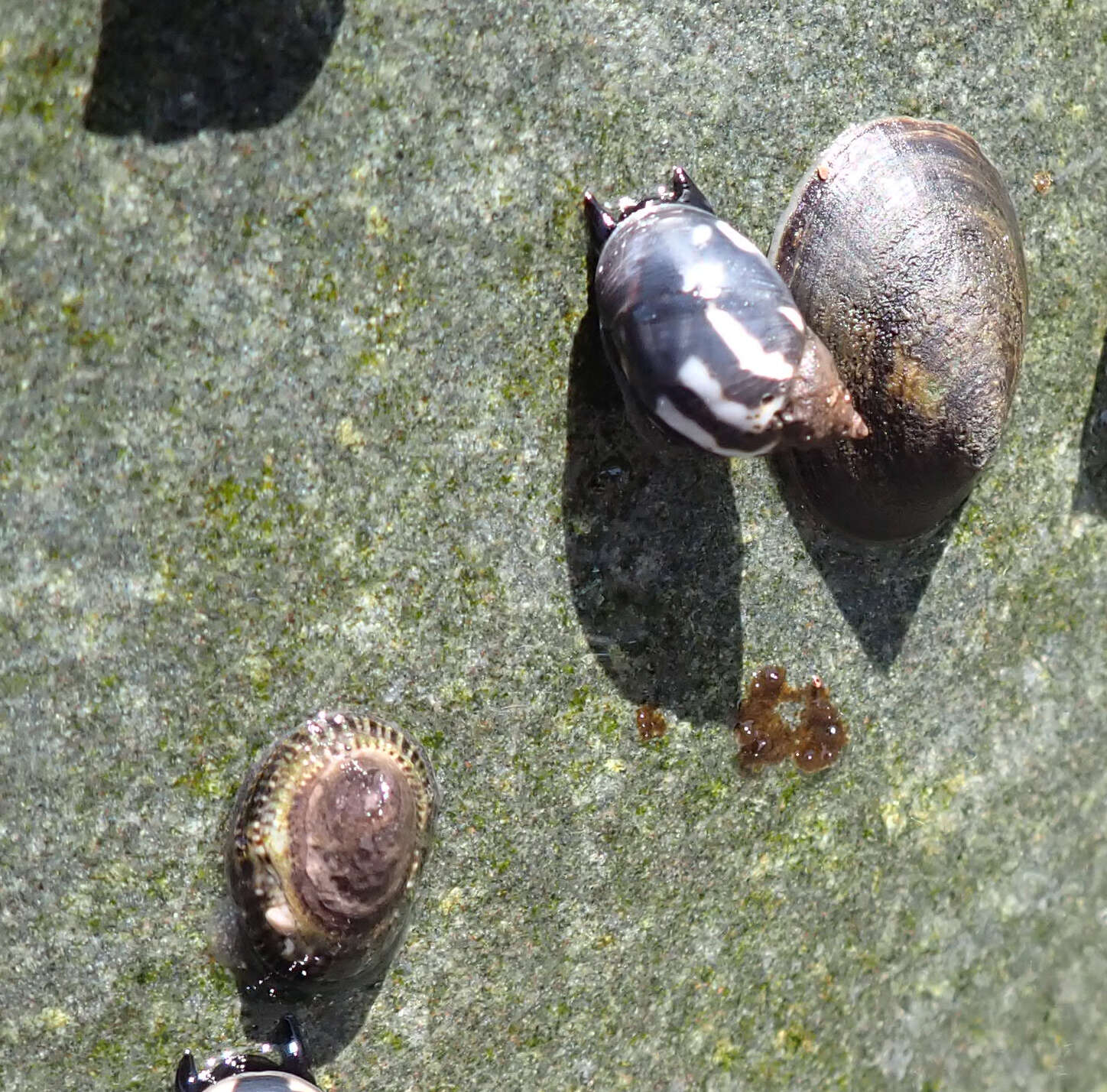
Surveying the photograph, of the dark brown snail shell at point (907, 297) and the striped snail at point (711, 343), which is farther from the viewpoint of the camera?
the dark brown snail shell at point (907, 297)

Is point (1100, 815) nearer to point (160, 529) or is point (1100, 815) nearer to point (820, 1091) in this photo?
point (820, 1091)

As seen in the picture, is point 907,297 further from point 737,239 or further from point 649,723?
point 649,723

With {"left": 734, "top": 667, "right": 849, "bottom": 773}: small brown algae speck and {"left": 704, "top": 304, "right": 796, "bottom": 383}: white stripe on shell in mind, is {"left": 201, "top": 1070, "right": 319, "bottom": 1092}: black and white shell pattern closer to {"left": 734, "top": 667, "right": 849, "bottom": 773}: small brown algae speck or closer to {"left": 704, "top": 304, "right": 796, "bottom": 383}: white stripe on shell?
{"left": 734, "top": 667, "right": 849, "bottom": 773}: small brown algae speck

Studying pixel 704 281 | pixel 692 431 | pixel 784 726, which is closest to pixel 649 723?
pixel 784 726

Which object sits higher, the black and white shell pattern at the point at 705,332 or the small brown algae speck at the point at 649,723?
the black and white shell pattern at the point at 705,332

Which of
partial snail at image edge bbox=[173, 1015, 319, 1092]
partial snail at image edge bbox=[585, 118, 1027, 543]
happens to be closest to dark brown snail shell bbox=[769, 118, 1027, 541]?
partial snail at image edge bbox=[585, 118, 1027, 543]

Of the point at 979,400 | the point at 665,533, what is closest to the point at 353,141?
the point at 665,533

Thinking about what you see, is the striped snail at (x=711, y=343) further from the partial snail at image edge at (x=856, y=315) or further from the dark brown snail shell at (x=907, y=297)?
the dark brown snail shell at (x=907, y=297)

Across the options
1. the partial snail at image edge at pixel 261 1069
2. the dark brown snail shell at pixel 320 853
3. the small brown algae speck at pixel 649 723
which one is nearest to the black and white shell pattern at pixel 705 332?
the small brown algae speck at pixel 649 723
